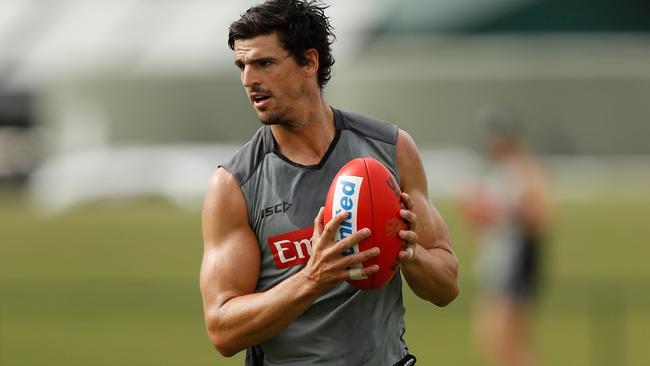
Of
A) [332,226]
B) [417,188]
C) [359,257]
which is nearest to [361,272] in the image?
[359,257]

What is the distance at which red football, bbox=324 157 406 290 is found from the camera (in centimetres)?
425

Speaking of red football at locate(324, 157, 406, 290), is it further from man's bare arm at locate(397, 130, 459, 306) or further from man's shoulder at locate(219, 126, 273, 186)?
man's shoulder at locate(219, 126, 273, 186)

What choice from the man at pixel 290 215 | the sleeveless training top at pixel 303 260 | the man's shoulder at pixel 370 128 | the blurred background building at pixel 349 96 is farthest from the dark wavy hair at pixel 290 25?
the blurred background building at pixel 349 96

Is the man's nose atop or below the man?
atop

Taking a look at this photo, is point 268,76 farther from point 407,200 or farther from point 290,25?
point 407,200

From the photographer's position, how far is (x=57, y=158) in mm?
46656

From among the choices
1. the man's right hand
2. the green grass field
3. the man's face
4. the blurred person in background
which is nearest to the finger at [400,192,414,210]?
the man's right hand

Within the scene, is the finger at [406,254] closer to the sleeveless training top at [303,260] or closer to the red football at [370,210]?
the red football at [370,210]

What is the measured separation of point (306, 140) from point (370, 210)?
534 millimetres

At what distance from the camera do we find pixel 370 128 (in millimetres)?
4820

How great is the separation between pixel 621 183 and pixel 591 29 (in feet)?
35.4

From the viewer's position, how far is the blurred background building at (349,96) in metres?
36.4

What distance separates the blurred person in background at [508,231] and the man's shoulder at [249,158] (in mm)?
6226

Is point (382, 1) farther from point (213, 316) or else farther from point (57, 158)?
point (213, 316)
